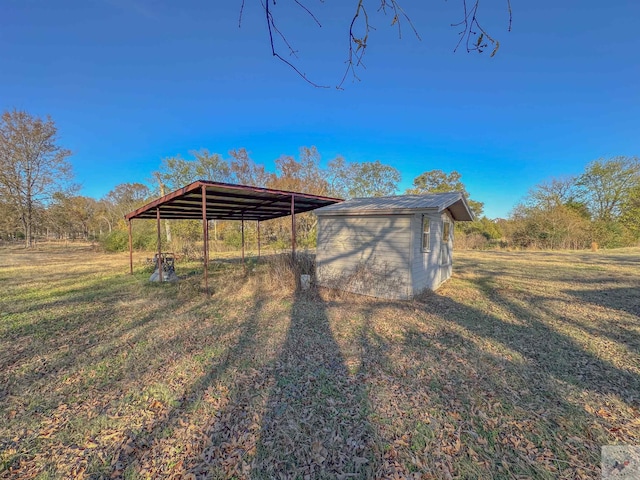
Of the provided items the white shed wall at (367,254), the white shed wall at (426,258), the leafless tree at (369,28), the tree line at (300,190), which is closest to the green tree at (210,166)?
the tree line at (300,190)

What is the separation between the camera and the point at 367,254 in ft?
21.9

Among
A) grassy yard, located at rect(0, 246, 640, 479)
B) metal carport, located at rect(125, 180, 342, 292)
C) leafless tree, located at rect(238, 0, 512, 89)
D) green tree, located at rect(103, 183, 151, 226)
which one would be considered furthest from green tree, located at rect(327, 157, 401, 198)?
green tree, located at rect(103, 183, 151, 226)

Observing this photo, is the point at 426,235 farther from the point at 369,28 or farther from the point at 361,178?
the point at 361,178

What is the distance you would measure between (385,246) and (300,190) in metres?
16.5

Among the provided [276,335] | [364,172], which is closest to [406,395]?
[276,335]

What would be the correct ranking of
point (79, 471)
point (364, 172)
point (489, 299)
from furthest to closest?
point (364, 172)
point (489, 299)
point (79, 471)

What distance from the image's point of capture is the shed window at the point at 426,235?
6516 millimetres

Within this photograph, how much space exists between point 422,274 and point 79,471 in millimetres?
6369

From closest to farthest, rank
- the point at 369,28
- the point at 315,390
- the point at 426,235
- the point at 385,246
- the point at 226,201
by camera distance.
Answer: the point at 369,28
the point at 315,390
the point at 385,246
the point at 426,235
the point at 226,201

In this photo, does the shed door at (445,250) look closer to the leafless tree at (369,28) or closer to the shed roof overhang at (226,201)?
the shed roof overhang at (226,201)

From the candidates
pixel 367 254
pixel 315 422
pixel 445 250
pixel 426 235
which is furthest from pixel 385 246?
pixel 315 422

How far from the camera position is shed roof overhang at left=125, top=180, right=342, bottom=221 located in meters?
6.08

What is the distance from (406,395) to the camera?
2629 millimetres

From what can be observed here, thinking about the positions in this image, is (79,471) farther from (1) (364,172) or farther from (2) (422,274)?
(1) (364,172)
